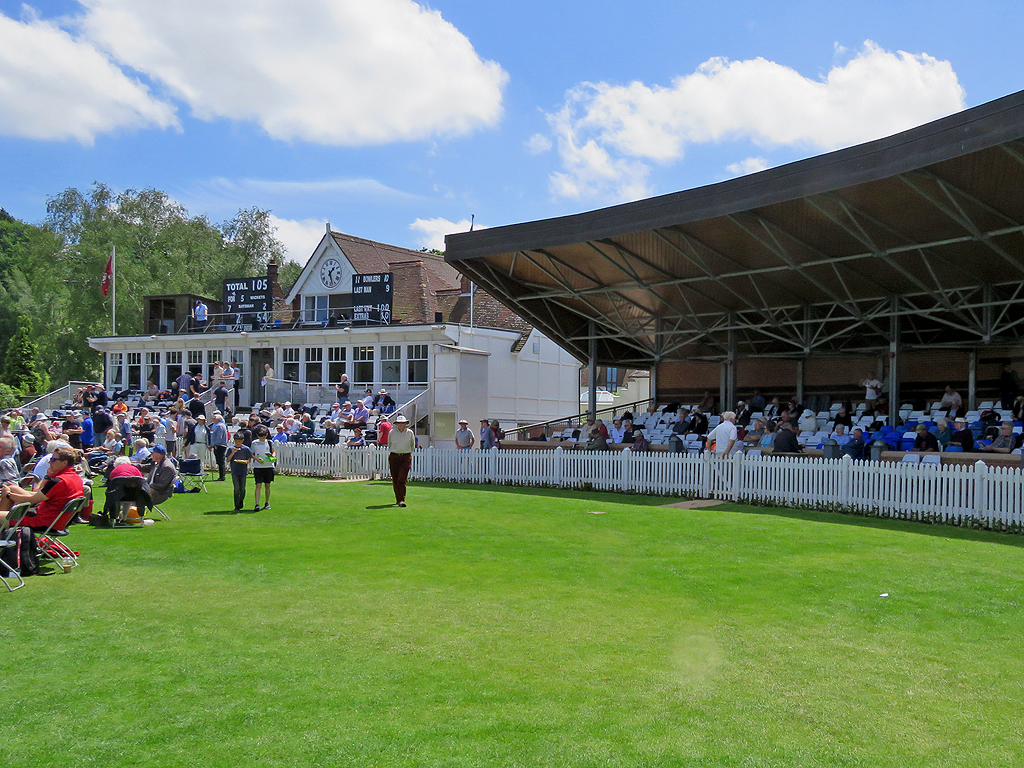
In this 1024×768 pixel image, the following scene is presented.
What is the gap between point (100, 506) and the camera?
1564 centimetres

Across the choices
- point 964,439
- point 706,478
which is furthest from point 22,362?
point 964,439

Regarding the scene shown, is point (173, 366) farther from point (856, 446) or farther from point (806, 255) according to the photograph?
point (856, 446)

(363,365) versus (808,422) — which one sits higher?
(363,365)

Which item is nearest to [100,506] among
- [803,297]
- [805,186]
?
[805,186]

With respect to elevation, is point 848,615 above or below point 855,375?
below

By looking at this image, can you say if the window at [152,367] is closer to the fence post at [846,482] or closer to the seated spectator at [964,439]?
the fence post at [846,482]

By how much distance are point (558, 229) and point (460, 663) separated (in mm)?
17208

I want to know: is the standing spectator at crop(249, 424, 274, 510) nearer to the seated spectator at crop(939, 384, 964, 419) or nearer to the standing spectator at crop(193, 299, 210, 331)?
the seated spectator at crop(939, 384, 964, 419)

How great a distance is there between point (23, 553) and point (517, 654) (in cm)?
547

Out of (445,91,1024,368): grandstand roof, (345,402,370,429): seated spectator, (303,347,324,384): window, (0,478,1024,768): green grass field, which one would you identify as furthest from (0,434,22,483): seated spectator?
(303,347,324,384): window

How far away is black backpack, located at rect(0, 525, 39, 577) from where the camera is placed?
8.47 m

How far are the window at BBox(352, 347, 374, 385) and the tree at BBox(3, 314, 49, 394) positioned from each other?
3318 centimetres

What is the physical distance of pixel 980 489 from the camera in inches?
528

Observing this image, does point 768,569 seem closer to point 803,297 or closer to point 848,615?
point 848,615
